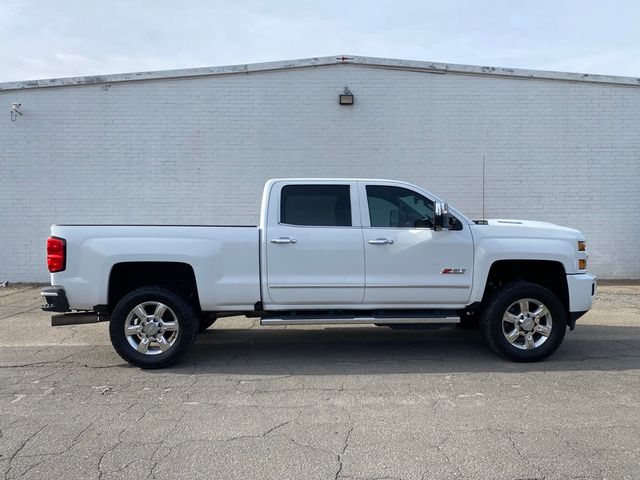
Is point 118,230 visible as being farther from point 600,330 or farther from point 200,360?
point 600,330

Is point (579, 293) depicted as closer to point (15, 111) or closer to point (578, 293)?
point (578, 293)

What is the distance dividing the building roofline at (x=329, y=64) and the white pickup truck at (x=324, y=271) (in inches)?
243

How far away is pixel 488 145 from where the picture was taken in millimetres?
11664

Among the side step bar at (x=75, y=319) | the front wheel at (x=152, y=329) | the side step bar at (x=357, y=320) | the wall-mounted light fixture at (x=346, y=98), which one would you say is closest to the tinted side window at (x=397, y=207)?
the side step bar at (x=357, y=320)

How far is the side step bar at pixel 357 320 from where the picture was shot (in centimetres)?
586

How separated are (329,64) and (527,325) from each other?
7668 millimetres

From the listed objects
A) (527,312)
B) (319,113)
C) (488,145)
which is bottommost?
(527,312)

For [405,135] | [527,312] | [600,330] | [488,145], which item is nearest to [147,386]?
[527,312]

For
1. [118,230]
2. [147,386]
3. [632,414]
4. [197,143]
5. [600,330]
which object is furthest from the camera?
[197,143]

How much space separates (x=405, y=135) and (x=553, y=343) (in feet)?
22.1

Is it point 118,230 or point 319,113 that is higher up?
point 319,113

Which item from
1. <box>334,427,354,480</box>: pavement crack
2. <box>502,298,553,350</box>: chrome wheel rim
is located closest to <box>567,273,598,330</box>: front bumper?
<box>502,298,553,350</box>: chrome wheel rim

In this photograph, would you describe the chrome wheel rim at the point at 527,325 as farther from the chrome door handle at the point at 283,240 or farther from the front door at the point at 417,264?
the chrome door handle at the point at 283,240

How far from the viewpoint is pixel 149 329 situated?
575 centimetres
